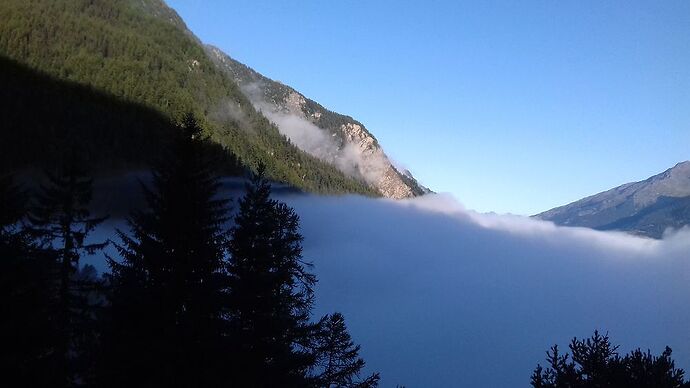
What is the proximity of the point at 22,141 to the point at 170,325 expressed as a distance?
118941mm

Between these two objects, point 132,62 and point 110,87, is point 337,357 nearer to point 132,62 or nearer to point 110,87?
point 110,87

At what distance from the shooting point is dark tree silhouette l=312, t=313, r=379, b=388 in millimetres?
18109

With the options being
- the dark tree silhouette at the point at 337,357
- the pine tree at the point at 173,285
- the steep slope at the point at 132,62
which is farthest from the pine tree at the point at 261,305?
the steep slope at the point at 132,62

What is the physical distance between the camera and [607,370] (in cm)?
1577

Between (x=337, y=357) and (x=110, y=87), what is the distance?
137007 mm

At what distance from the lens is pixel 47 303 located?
11.8m

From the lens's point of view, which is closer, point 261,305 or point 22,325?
point 22,325

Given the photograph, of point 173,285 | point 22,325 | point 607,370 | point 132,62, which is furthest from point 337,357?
point 132,62

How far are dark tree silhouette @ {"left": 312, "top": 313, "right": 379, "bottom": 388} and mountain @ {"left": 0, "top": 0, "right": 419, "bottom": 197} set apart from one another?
3153 inches

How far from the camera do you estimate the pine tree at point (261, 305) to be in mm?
12664

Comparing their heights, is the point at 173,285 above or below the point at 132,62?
below

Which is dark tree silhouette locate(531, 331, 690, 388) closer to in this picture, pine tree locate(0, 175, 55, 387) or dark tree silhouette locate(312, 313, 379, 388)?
dark tree silhouette locate(312, 313, 379, 388)

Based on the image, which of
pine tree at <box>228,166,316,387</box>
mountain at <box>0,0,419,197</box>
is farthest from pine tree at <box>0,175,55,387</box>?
mountain at <box>0,0,419,197</box>

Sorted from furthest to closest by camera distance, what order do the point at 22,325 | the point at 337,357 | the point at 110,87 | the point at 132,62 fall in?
the point at 132,62, the point at 110,87, the point at 337,357, the point at 22,325
